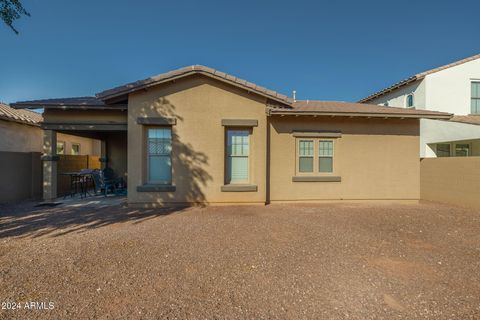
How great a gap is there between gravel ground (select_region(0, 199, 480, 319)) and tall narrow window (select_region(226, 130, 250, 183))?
7.25ft

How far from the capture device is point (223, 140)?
27.1ft

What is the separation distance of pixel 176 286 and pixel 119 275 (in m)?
1.01

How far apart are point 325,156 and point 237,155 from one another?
Result: 3701 millimetres

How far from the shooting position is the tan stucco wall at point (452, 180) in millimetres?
8633

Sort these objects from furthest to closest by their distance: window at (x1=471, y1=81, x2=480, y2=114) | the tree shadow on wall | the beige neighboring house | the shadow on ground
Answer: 1. window at (x1=471, y1=81, x2=480, y2=114)
2. the beige neighboring house
3. the tree shadow on wall
4. the shadow on ground

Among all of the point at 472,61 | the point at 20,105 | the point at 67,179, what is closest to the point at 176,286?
the point at 20,105

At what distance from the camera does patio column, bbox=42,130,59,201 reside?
27.8 ft

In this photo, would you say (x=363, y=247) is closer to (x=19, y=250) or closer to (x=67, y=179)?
(x=19, y=250)

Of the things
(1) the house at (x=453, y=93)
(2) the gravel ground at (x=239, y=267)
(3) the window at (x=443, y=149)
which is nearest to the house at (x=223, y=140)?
(2) the gravel ground at (x=239, y=267)

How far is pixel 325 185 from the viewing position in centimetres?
909

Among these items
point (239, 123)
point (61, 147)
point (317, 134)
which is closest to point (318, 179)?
point (317, 134)

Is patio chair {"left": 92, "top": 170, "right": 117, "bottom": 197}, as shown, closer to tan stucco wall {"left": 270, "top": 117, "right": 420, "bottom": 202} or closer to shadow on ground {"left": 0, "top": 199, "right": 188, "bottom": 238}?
shadow on ground {"left": 0, "top": 199, "right": 188, "bottom": 238}

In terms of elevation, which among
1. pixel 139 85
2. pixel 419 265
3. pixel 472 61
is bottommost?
pixel 419 265

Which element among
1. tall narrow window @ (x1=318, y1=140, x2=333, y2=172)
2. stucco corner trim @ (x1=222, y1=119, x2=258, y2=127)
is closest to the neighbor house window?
tall narrow window @ (x1=318, y1=140, x2=333, y2=172)
